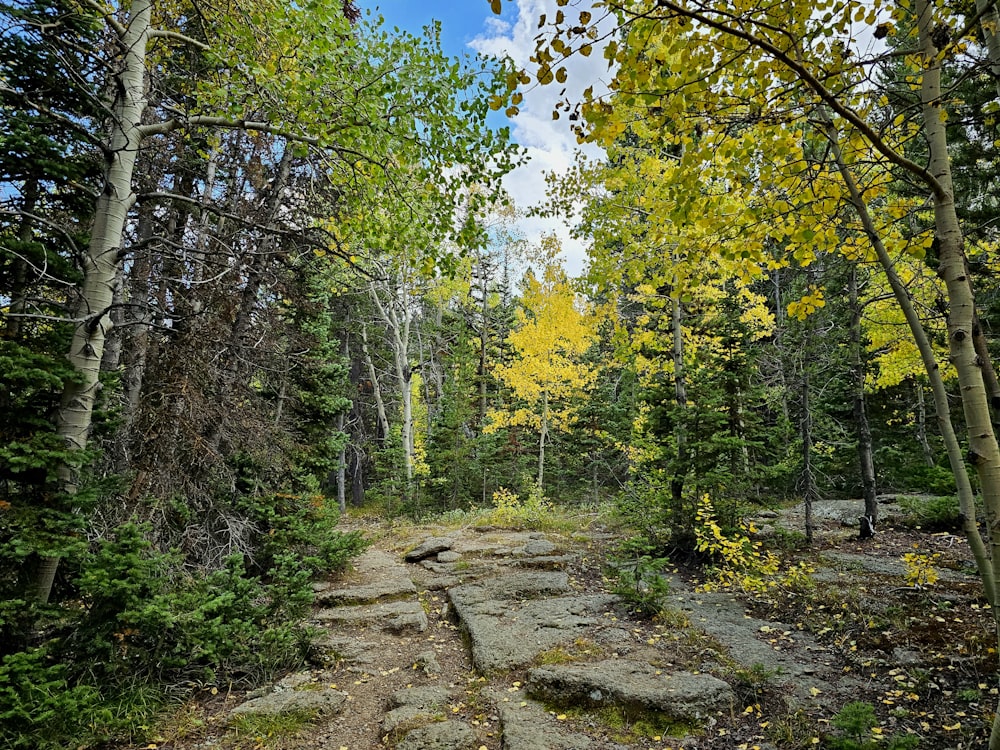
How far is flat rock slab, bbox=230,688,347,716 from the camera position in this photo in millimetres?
3713

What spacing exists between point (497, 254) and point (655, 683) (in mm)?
19160

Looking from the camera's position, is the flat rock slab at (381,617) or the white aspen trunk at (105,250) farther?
the flat rock slab at (381,617)

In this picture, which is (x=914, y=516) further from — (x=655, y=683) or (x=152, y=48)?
(x=152, y=48)

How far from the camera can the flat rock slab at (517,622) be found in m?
4.69

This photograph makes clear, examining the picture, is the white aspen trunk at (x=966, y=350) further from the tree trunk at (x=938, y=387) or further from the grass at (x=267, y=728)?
the grass at (x=267, y=728)

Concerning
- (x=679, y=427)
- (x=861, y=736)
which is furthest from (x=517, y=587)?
(x=861, y=736)

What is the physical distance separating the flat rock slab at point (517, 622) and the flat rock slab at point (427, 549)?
219cm

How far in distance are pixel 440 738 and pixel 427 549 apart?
219 inches

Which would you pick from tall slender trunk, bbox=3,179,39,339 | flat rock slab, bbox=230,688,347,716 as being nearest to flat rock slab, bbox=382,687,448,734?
flat rock slab, bbox=230,688,347,716

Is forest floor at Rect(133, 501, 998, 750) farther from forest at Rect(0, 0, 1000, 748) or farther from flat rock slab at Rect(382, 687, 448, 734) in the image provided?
forest at Rect(0, 0, 1000, 748)

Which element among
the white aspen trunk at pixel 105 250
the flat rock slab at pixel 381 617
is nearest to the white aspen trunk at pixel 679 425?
the flat rock slab at pixel 381 617

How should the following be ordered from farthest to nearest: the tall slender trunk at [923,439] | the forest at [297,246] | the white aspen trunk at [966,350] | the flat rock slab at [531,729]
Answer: the tall slender trunk at [923,439], the flat rock slab at [531,729], the forest at [297,246], the white aspen trunk at [966,350]

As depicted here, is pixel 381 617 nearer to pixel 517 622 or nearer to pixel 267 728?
pixel 517 622

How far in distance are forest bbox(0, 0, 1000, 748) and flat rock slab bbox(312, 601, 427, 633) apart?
89cm
